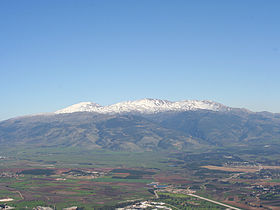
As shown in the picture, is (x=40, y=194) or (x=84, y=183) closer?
(x=40, y=194)

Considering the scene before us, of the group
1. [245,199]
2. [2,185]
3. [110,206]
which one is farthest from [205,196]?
[2,185]

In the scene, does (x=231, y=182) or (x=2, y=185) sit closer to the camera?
(x=2, y=185)

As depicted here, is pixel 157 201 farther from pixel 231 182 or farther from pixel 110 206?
pixel 231 182

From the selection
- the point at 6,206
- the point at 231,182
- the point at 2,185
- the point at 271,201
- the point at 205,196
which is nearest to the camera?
the point at 6,206

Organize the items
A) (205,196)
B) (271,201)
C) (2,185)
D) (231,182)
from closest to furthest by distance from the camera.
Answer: (271,201), (205,196), (2,185), (231,182)

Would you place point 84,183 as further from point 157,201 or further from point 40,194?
point 157,201

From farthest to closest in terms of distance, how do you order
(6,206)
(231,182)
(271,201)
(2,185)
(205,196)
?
(231,182) < (2,185) < (205,196) < (271,201) < (6,206)

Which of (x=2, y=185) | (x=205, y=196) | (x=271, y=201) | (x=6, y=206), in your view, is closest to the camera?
(x=6, y=206)

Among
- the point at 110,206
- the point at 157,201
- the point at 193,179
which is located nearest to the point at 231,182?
the point at 193,179
